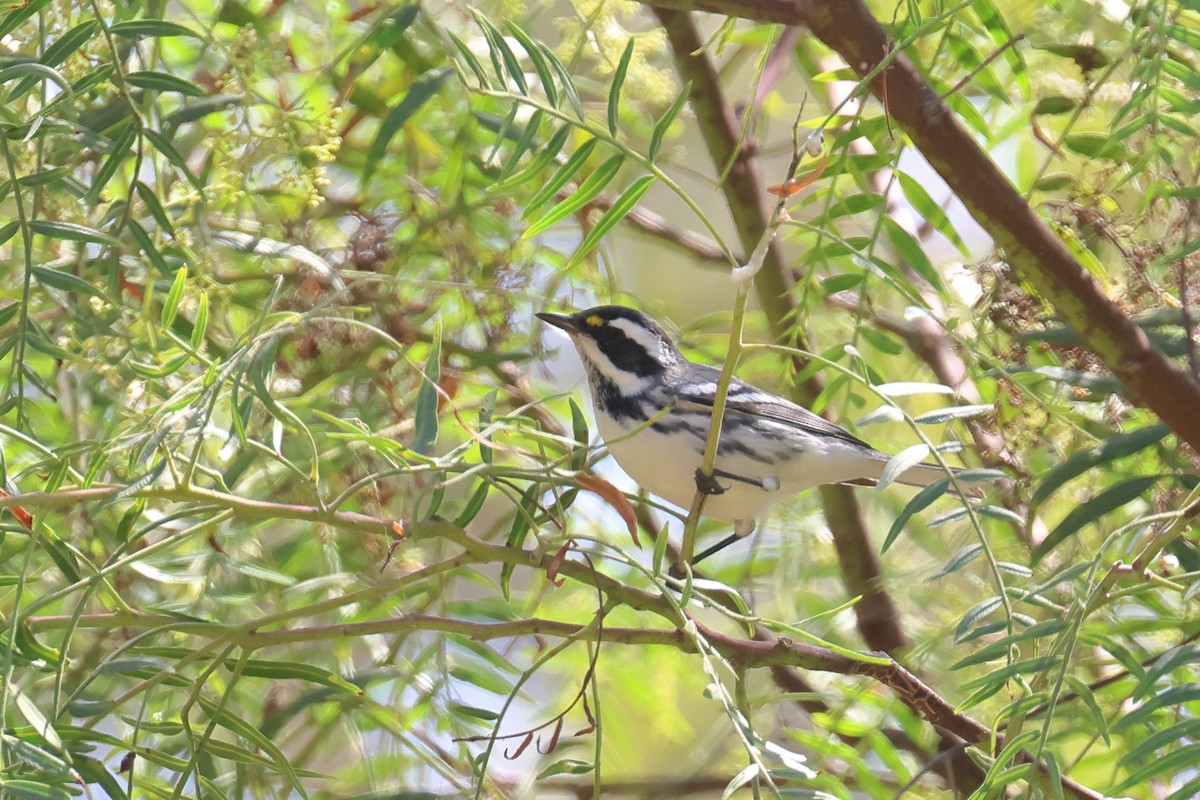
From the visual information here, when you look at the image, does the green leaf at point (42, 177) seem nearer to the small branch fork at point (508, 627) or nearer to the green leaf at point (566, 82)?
the small branch fork at point (508, 627)

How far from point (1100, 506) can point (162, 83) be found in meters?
1.10

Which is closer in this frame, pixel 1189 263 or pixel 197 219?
pixel 1189 263

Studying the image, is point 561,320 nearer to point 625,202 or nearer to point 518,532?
point 518,532

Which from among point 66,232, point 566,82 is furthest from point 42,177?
point 566,82

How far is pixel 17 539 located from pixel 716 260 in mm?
1569

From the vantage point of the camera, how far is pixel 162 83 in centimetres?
144

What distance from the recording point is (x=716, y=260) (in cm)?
274

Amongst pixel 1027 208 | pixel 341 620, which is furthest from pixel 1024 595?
pixel 341 620

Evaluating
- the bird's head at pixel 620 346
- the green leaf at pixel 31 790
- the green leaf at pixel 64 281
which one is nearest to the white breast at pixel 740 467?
the bird's head at pixel 620 346

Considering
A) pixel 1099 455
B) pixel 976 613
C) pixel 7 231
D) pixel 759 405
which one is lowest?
pixel 976 613

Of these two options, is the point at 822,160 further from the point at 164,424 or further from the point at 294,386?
the point at 294,386

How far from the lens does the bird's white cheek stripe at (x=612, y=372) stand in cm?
266

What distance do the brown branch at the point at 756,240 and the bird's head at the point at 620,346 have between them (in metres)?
0.26

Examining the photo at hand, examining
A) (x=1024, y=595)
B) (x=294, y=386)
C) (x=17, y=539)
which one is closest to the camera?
(x=1024, y=595)
